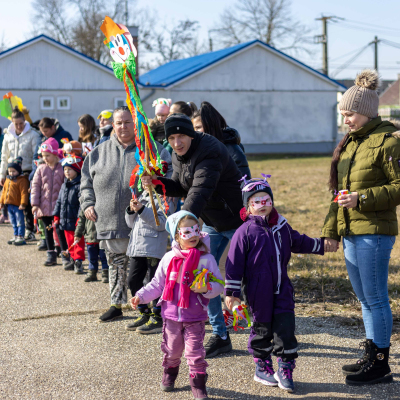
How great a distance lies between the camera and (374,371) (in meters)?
3.76

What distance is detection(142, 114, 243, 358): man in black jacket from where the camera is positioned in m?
4.04

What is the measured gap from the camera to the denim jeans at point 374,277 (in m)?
3.70

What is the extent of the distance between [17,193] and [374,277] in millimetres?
7152

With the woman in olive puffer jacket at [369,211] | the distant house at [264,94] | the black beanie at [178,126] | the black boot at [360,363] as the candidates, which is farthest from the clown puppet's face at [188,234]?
the distant house at [264,94]

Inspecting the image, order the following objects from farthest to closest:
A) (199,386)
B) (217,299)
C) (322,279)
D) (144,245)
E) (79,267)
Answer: (79,267)
(322,279)
(144,245)
(217,299)
(199,386)

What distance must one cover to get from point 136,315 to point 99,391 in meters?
1.75

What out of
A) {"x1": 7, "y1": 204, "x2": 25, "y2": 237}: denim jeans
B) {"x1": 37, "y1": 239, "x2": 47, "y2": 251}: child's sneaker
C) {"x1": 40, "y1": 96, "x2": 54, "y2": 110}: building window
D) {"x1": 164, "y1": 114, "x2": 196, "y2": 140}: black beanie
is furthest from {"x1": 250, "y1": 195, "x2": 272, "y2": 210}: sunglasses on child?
{"x1": 40, "y1": 96, "x2": 54, "y2": 110}: building window

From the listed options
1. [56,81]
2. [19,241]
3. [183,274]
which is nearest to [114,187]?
[183,274]

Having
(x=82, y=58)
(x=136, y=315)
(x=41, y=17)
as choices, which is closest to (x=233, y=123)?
(x=82, y=58)

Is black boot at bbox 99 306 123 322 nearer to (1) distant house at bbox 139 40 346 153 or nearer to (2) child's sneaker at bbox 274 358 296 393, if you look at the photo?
(2) child's sneaker at bbox 274 358 296 393

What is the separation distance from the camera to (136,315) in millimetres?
5457

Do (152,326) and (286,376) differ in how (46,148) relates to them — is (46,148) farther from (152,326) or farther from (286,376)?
(286,376)

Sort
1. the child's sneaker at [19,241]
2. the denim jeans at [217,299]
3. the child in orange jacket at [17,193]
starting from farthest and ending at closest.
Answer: the child in orange jacket at [17,193], the child's sneaker at [19,241], the denim jeans at [217,299]

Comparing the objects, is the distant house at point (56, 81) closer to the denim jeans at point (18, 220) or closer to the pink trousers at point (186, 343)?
the denim jeans at point (18, 220)
